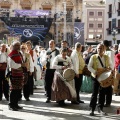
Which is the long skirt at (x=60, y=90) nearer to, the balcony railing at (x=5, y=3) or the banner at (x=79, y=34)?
the banner at (x=79, y=34)

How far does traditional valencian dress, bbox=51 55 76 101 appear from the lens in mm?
9094

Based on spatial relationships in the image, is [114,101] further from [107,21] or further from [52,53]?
[107,21]

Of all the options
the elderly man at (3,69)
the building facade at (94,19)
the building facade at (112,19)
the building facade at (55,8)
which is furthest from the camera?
the building facade at (94,19)

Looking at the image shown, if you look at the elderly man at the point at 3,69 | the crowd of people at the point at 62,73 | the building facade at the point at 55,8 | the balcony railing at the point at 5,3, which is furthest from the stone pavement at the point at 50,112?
the balcony railing at the point at 5,3

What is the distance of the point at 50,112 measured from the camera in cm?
840

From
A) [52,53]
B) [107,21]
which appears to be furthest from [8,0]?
[52,53]

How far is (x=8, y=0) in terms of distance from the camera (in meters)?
46.1

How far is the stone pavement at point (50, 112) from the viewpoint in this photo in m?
7.81

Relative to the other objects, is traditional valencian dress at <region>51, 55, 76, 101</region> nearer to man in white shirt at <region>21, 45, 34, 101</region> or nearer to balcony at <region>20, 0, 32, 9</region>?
man in white shirt at <region>21, 45, 34, 101</region>

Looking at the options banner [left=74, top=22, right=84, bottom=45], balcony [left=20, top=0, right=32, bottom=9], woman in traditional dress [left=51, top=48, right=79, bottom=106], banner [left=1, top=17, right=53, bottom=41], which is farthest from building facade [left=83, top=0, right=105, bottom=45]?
woman in traditional dress [left=51, top=48, right=79, bottom=106]

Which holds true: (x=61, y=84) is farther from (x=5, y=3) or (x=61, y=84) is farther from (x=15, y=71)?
(x=5, y=3)

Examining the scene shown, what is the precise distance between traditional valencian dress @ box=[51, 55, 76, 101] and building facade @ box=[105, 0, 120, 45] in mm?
32451

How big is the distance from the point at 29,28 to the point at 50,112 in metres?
26.4

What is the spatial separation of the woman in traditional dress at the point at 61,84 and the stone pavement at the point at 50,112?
0.80 ft
